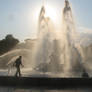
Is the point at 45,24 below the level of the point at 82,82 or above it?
above

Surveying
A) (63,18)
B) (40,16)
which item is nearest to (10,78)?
(63,18)

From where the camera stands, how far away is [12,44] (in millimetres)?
68938

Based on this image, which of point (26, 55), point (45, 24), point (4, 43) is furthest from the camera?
point (4, 43)

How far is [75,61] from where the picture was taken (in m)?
22.3

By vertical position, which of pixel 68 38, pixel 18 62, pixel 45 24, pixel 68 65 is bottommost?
pixel 68 65

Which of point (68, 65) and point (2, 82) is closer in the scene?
point (2, 82)

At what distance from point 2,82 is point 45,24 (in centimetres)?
2017

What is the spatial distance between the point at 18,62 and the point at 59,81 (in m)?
4.40

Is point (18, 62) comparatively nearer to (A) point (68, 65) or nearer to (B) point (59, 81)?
(B) point (59, 81)

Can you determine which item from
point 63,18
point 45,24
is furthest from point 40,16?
point 63,18

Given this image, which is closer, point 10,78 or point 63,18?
point 10,78

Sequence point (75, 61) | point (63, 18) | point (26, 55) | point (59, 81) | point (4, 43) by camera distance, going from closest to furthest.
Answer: point (59, 81), point (75, 61), point (63, 18), point (26, 55), point (4, 43)

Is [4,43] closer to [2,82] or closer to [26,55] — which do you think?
[26,55]

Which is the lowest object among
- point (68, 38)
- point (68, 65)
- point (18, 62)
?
point (68, 65)
